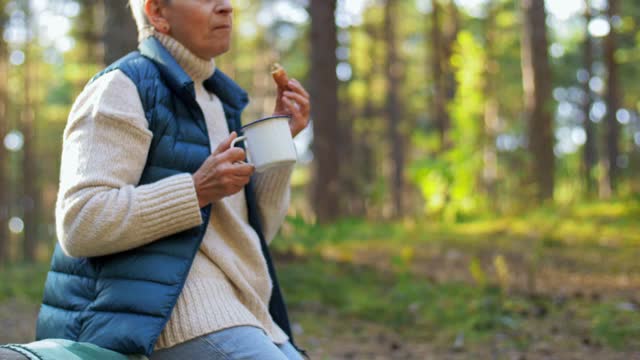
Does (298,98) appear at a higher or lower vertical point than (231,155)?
higher

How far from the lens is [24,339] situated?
488 cm

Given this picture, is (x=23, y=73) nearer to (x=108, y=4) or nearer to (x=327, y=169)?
(x=327, y=169)

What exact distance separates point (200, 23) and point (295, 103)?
17.6 inches

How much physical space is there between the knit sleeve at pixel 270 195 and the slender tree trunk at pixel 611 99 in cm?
1713

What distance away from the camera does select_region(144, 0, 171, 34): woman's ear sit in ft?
8.05

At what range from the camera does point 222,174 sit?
2.14 m

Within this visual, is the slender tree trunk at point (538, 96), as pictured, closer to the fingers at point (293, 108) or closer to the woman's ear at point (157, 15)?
the fingers at point (293, 108)

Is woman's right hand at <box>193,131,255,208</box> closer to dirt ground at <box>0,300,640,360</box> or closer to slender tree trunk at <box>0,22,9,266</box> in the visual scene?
dirt ground at <box>0,300,640,360</box>

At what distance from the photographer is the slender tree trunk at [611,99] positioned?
19406 millimetres

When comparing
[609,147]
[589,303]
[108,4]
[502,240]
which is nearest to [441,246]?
[502,240]

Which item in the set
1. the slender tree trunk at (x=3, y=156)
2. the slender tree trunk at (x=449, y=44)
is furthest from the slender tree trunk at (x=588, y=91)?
the slender tree trunk at (x=3, y=156)

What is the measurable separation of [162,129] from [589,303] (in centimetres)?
436

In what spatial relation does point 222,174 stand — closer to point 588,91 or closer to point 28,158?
point 28,158

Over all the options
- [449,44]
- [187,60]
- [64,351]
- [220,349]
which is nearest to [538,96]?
[187,60]
